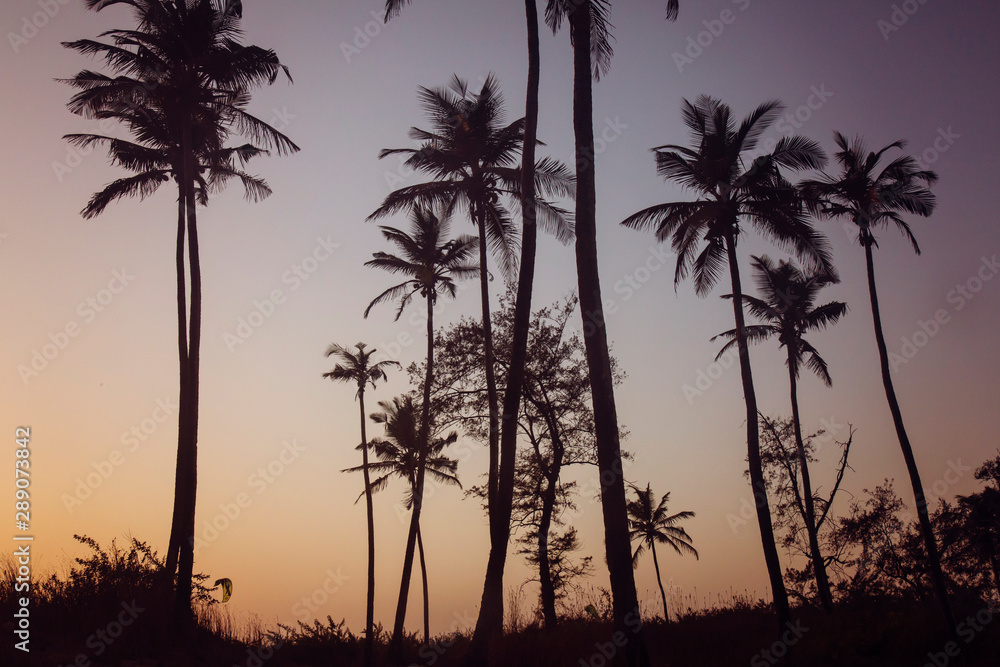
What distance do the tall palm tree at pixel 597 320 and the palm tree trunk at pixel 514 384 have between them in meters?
1.11

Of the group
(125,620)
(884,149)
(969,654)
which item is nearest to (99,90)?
(125,620)

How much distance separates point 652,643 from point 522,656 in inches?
218

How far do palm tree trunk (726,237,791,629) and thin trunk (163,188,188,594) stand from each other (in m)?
13.6

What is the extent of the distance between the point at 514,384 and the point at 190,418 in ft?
25.8

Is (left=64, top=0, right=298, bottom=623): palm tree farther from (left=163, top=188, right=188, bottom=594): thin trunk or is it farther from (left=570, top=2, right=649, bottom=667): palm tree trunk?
(left=570, top=2, right=649, bottom=667): palm tree trunk

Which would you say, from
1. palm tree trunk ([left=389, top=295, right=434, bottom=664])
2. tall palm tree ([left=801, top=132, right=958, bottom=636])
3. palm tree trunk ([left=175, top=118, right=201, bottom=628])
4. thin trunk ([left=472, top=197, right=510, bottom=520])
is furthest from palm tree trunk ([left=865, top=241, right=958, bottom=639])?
palm tree trunk ([left=175, top=118, right=201, bottom=628])

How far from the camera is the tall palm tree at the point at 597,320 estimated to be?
9586mm

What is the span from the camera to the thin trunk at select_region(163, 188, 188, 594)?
588 inches

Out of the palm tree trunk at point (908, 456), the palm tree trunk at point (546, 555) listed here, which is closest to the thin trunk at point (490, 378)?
the palm tree trunk at point (546, 555)

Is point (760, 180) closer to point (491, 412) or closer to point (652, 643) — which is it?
point (491, 412)

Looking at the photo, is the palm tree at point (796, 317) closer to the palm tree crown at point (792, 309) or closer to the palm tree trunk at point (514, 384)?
the palm tree crown at point (792, 309)

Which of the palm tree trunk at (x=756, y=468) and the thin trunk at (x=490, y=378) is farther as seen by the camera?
the thin trunk at (x=490, y=378)

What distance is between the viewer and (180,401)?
15469mm

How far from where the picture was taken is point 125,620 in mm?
12398
